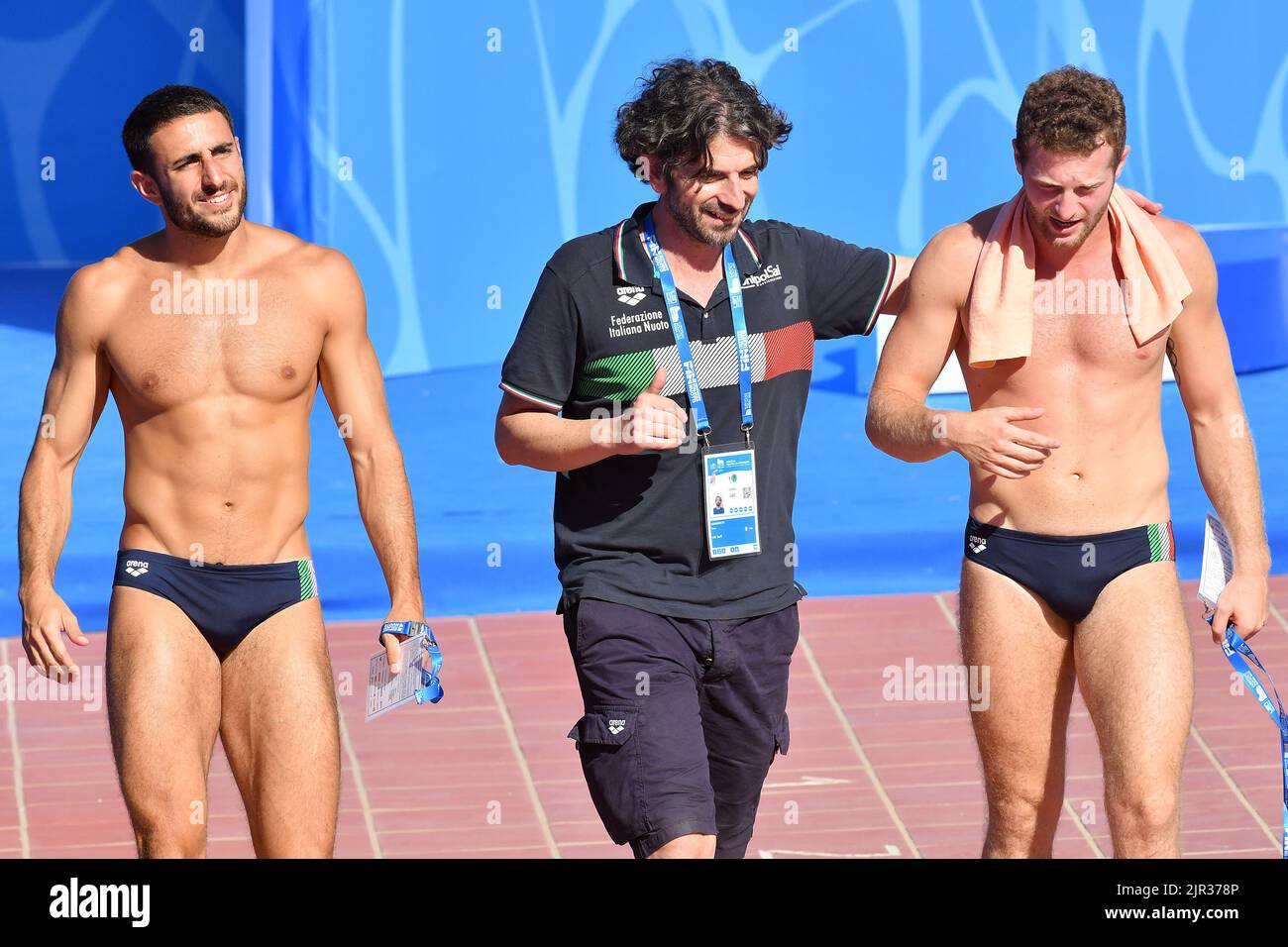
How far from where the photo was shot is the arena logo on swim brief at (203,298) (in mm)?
4195

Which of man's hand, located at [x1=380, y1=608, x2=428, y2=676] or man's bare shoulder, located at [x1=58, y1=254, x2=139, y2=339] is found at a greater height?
man's bare shoulder, located at [x1=58, y1=254, x2=139, y2=339]

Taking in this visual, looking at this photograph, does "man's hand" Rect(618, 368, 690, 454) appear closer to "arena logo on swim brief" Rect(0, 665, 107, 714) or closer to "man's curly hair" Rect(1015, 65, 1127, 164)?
"man's curly hair" Rect(1015, 65, 1127, 164)

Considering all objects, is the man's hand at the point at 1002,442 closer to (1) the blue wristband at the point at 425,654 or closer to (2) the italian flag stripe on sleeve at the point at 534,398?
(2) the italian flag stripe on sleeve at the point at 534,398

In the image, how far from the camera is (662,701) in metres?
4.09

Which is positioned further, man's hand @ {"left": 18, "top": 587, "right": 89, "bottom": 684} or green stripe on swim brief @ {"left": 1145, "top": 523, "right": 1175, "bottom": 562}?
green stripe on swim brief @ {"left": 1145, "top": 523, "right": 1175, "bottom": 562}

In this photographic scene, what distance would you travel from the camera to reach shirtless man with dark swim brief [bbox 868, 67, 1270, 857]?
162 inches

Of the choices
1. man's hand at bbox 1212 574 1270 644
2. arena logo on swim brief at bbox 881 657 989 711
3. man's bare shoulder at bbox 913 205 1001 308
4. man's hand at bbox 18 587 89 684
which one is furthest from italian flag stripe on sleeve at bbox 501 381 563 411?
arena logo on swim brief at bbox 881 657 989 711

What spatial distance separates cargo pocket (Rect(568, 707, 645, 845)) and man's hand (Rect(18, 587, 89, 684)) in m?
1.06

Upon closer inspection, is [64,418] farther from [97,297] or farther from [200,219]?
[200,219]

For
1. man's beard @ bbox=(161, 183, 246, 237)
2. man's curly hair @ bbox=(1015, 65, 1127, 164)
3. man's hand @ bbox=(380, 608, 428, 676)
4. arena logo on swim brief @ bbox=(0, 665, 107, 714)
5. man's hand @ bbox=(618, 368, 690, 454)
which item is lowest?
arena logo on swim brief @ bbox=(0, 665, 107, 714)
